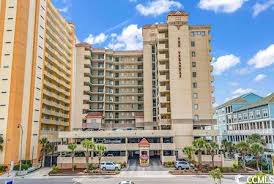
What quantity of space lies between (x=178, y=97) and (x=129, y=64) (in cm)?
3347

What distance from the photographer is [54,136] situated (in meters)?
84.0

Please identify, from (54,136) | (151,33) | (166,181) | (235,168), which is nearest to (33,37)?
(54,136)

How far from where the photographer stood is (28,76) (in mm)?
71500

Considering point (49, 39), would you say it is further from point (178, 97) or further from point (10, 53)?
point (178, 97)

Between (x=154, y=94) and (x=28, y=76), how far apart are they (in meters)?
40.2

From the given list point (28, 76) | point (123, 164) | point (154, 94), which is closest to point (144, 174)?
point (123, 164)

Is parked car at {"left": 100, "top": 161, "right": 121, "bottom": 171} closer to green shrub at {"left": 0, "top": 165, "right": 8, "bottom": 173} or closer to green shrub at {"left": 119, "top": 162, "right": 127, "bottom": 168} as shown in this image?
green shrub at {"left": 119, "top": 162, "right": 127, "bottom": 168}

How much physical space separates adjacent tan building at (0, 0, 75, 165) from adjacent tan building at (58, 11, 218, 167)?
8745 mm

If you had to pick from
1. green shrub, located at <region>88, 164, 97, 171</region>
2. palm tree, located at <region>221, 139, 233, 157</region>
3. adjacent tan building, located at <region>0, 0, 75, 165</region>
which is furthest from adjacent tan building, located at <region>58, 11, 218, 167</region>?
palm tree, located at <region>221, 139, 233, 157</region>

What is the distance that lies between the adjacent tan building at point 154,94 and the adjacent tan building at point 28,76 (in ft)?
28.7

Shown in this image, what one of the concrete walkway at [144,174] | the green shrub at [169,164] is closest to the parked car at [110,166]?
the concrete walkway at [144,174]

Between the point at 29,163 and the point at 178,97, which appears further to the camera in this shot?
the point at 178,97

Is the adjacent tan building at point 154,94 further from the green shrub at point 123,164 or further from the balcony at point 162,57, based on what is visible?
the green shrub at point 123,164

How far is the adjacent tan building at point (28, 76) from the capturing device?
65.2m
